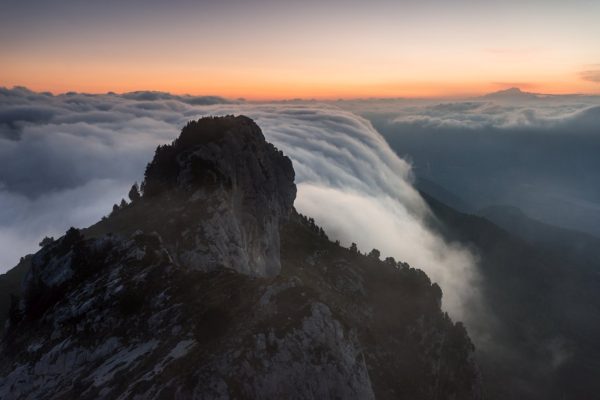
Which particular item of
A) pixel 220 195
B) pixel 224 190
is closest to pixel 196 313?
pixel 220 195

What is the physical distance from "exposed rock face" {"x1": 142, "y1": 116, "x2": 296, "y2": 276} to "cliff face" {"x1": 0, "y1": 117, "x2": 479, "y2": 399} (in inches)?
12.6

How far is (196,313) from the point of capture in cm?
3884

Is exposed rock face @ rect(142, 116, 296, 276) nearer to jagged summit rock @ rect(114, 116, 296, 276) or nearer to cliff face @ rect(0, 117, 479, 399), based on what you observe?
jagged summit rock @ rect(114, 116, 296, 276)

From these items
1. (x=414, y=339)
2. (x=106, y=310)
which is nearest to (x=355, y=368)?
(x=106, y=310)

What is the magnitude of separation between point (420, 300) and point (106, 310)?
96.4 m

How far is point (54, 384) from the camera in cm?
3966

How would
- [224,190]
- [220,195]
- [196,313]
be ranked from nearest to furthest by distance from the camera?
[196,313] → [220,195] → [224,190]

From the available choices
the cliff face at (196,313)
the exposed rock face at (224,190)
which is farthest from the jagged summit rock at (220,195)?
the cliff face at (196,313)

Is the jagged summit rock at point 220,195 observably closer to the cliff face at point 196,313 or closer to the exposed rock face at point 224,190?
the exposed rock face at point 224,190

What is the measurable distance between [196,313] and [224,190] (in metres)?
40.0

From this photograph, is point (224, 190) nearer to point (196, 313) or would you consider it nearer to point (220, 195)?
point (220, 195)

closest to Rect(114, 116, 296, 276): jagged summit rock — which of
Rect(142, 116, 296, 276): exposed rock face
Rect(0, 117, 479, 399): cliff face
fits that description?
Rect(142, 116, 296, 276): exposed rock face

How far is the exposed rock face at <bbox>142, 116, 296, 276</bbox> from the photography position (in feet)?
207

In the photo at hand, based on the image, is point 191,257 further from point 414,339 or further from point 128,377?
point 414,339
